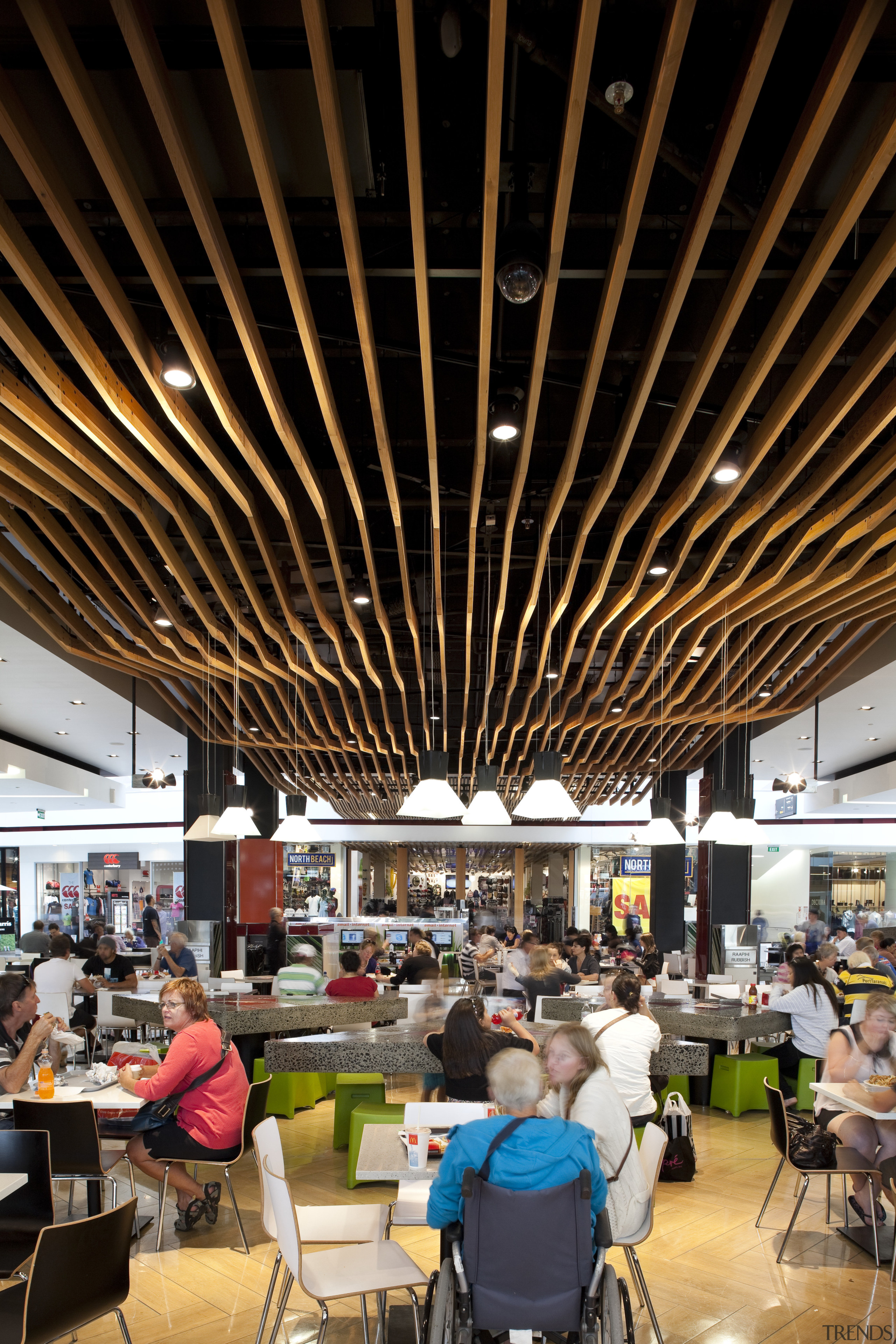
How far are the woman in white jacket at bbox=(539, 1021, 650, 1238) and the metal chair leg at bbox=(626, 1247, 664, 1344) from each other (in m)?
0.22

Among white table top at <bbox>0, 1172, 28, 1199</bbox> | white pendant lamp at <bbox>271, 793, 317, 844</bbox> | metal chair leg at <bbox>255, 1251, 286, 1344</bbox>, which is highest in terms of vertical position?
white pendant lamp at <bbox>271, 793, 317, 844</bbox>

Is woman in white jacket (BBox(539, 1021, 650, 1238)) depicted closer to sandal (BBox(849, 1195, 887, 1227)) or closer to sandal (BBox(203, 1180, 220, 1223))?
sandal (BBox(849, 1195, 887, 1227))

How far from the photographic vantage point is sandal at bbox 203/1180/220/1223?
5.33 metres

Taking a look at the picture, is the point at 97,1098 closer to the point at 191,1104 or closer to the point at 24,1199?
the point at 191,1104

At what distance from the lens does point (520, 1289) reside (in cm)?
285

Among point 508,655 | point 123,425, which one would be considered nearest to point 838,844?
point 508,655

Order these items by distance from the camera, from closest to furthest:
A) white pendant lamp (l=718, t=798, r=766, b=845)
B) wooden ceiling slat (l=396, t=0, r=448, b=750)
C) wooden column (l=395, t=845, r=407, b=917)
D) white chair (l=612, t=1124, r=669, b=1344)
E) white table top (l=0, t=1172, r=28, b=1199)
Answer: wooden ceiling slat (l=396, t=0, r=448, b=750), white table top (l=0, t=1172, r=28, b=1199), white chair (l=612, t=1124, r=669, b=1344), white pendant lamp (l=718, t=798, r=766, b=845), wooden column (l=395, t=845, r=407, b=917)

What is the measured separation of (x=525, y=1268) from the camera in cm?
284

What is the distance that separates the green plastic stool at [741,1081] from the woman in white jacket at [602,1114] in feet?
15.6

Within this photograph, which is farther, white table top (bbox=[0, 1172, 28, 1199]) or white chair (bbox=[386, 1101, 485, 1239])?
white chair (bbox=[386, 1101, 485, 1239])

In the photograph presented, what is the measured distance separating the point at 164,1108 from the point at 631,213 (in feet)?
15.9

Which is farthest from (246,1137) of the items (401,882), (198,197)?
(401,882)

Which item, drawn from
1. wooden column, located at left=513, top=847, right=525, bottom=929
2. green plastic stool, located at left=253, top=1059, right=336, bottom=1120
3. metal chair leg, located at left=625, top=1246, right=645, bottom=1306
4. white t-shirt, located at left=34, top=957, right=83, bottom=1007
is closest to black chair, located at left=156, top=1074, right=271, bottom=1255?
metal chair leg, located at left=625, top=1246, right=645, bottom=1306

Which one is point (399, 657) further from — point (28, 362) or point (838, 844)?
point (838, 844)
